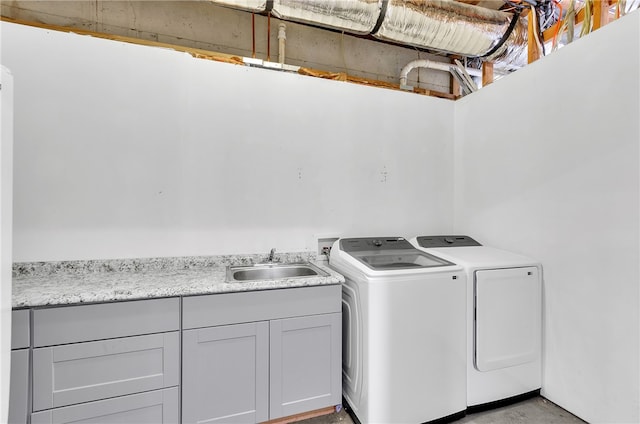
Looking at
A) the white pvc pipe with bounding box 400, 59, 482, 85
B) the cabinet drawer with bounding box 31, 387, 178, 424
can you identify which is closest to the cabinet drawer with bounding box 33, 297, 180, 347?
the cabinet drawer with bounding box 31, 387, 178, 424

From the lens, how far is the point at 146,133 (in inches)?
73.8

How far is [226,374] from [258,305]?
1.27 feet

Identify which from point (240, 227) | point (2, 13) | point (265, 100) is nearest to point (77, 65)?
point (2, 13)

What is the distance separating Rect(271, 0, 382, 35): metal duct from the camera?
1.84 meters

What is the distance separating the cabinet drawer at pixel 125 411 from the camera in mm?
1269

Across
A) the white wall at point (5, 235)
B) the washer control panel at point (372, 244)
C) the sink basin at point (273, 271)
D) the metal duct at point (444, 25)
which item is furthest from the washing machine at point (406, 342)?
the metal duct at point (444, 25)

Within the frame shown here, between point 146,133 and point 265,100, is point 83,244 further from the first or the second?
point 265,100

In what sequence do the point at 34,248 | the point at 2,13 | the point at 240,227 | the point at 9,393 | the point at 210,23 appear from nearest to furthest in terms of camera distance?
1. the point at 9,393
2. the point at 34,248
3. the point at 2,13
4. the point at 240,227
5. the point at 210,23

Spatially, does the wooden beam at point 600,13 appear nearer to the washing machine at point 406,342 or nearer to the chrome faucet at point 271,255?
the washing machine at point 406,342

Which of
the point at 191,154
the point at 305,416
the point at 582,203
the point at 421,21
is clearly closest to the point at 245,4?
the point at 191,154

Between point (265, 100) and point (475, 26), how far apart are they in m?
1.71

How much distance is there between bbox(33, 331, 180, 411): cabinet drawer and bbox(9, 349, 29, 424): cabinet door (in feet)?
0.09

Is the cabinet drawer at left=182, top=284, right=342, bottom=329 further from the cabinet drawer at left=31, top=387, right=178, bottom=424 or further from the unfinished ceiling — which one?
the unfinished ceiling

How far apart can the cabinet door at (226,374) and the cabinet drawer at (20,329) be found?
2.08 ft
